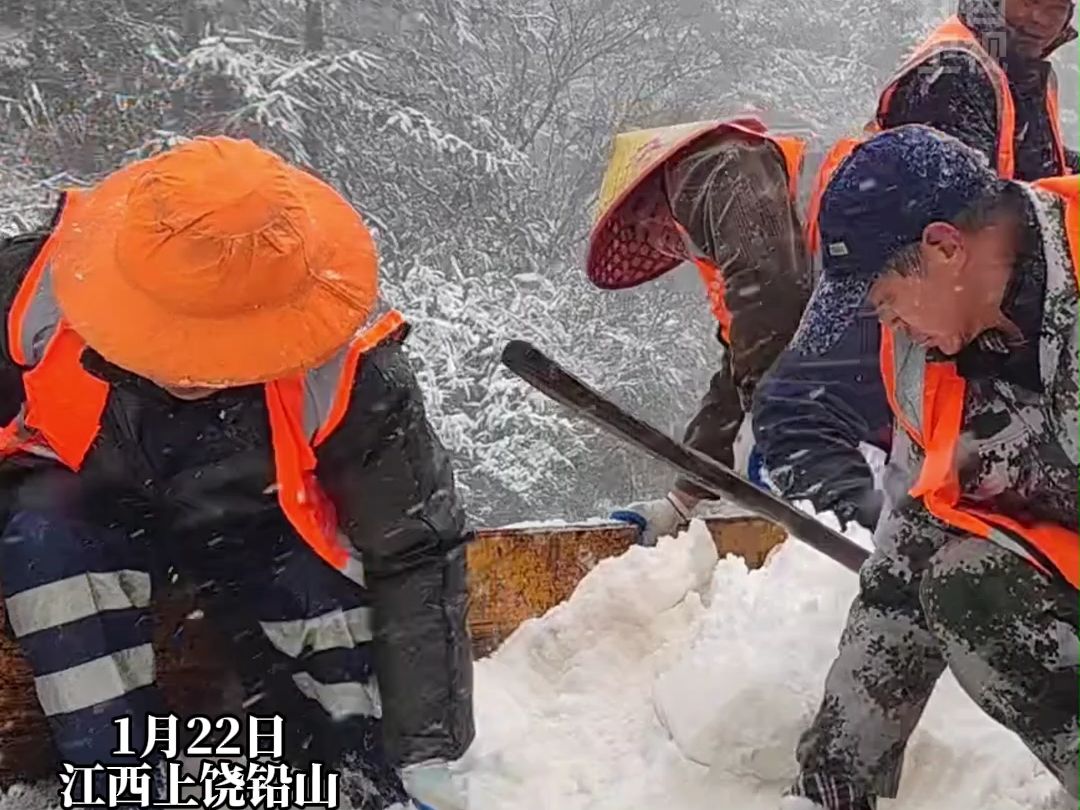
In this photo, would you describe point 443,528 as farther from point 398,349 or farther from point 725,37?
point 725,37

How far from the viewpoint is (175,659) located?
2113mm

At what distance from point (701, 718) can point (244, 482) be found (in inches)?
29.9

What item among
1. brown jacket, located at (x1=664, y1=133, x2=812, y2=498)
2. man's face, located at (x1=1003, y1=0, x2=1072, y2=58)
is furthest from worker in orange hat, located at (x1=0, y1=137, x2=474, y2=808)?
man's face, located at (x1=1003, y1=0, x2=1072, y2=58)

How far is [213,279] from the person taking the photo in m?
1.61

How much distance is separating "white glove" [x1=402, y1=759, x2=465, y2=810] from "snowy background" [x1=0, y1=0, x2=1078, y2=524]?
7.69 m

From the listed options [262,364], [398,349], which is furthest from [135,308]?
[398,349]

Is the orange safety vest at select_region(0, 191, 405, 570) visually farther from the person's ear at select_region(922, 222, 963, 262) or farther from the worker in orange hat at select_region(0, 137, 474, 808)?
the person's ear at select_region(922, 222, 963, 262)

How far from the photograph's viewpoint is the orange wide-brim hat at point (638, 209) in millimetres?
2508

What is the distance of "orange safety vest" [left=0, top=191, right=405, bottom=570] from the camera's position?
5.95 feet

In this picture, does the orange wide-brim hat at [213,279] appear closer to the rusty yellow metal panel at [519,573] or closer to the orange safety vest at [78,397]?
the orange safety vest at [78,397]

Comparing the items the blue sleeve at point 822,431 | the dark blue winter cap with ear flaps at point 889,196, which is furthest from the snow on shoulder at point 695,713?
the dark blue winter cap with ear flaps at point 889,196

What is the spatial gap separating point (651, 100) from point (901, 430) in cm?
1220

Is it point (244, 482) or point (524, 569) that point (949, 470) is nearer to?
point (244, 482)

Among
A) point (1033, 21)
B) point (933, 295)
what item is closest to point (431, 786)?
point (933, 295)
